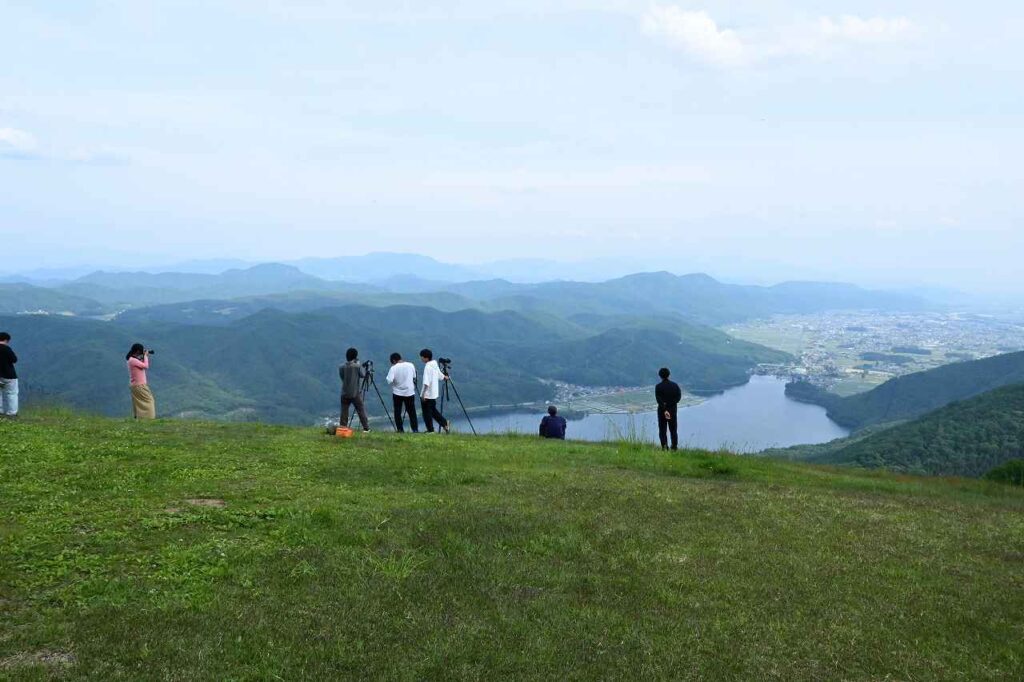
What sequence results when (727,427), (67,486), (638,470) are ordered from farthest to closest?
(727,427), (638,470), (67,486)

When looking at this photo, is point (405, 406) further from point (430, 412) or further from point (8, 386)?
point (8, 386)

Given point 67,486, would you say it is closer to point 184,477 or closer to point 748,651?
point 184,477

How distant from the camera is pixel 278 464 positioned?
1520cm

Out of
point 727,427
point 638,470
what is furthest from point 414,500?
point 727,427

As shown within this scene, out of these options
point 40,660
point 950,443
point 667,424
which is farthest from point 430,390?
point 950,443

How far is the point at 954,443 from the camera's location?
9844 centimetres

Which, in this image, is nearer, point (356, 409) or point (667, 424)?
point (356, 409)

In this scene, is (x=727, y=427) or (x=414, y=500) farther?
(x=727, y=427)

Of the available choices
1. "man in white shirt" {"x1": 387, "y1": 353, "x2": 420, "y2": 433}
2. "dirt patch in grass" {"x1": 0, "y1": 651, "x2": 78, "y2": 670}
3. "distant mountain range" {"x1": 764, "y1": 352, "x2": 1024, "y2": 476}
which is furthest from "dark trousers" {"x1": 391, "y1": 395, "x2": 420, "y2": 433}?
"distant mountain range" {"x1": 764, "y1": 352, "x2": 1024, "y2": 476}

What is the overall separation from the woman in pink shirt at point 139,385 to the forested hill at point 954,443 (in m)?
86.2

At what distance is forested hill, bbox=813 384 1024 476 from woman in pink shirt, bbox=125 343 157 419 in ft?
283

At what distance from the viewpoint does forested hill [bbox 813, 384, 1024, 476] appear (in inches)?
3506

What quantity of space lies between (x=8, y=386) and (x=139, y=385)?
4.02 m

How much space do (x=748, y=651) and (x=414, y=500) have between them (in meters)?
6.97
